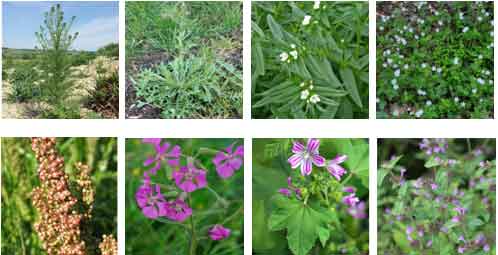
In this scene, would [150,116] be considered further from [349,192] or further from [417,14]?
[417,14]

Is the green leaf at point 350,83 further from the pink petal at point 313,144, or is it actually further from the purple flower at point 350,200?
the purple flower at point 350,200

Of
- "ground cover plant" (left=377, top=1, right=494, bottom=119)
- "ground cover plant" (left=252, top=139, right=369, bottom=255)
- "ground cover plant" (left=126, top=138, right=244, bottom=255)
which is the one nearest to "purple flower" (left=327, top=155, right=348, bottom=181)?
"ground cover plant" (left=252, top=139, right=369, bottom=255)

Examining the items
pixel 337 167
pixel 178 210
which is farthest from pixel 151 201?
pixel 337 167

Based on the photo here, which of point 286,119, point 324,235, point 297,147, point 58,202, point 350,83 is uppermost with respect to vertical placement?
point 350,83

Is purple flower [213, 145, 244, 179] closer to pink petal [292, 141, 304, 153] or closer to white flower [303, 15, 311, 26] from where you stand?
pink petal [292, 141, 304, 153]

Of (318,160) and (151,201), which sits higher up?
(318,160)

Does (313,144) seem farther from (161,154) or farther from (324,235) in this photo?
(161,154)
